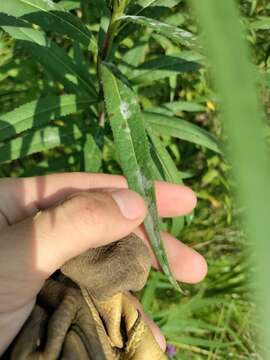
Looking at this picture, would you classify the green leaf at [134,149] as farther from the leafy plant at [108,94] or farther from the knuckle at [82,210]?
the knuckle at [82,210]

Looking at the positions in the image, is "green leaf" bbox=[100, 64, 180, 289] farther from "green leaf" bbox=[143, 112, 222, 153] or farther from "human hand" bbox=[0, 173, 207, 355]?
"green leaf" bbox=[143, 112, 222, 153]

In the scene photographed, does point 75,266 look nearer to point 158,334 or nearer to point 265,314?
point 158,334

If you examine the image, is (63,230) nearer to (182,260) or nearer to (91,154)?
(91,154)

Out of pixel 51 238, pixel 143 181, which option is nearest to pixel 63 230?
pixel 51 238

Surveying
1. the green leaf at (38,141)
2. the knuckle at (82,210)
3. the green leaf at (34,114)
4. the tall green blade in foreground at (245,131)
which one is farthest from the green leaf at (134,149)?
the tall green blade in foreground at (245,131)

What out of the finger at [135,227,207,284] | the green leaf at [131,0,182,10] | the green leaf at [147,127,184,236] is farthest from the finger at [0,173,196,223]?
the green leaf at [131,0,182,10]
